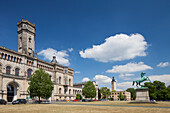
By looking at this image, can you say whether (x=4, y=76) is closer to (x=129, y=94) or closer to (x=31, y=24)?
(x=31, y=24)

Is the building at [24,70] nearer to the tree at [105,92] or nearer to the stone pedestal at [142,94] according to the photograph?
the stone pedestal at [142,94]

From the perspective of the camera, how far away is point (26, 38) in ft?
229

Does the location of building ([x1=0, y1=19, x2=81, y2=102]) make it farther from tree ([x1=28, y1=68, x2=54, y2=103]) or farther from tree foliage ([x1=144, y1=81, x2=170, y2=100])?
tree foliage ([x1=144, y1=81, x2=170, y2=100])

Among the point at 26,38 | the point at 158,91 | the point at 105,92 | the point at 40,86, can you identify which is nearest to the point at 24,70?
the point at 26,38

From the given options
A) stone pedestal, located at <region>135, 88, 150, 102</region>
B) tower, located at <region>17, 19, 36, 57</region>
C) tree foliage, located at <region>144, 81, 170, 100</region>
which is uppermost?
tower, located at <region>17, 19, 36, 57</region>

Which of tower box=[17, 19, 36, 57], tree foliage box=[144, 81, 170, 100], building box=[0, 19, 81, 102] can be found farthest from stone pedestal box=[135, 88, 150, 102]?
tree foliage box=[144, 81, 170, 100]

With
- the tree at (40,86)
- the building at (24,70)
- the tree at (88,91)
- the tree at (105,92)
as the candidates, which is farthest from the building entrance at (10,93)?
the tree at (105,92)

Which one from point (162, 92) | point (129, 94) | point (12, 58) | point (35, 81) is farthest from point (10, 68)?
point (129, 94)

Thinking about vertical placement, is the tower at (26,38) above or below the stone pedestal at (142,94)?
above

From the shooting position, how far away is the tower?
6931 centimetres

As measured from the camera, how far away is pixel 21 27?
230ft

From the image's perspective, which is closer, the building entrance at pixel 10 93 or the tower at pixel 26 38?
the building entrance at pixel 10 93

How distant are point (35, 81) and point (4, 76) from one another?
1328 centimetres

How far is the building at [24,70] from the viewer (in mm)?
54425
